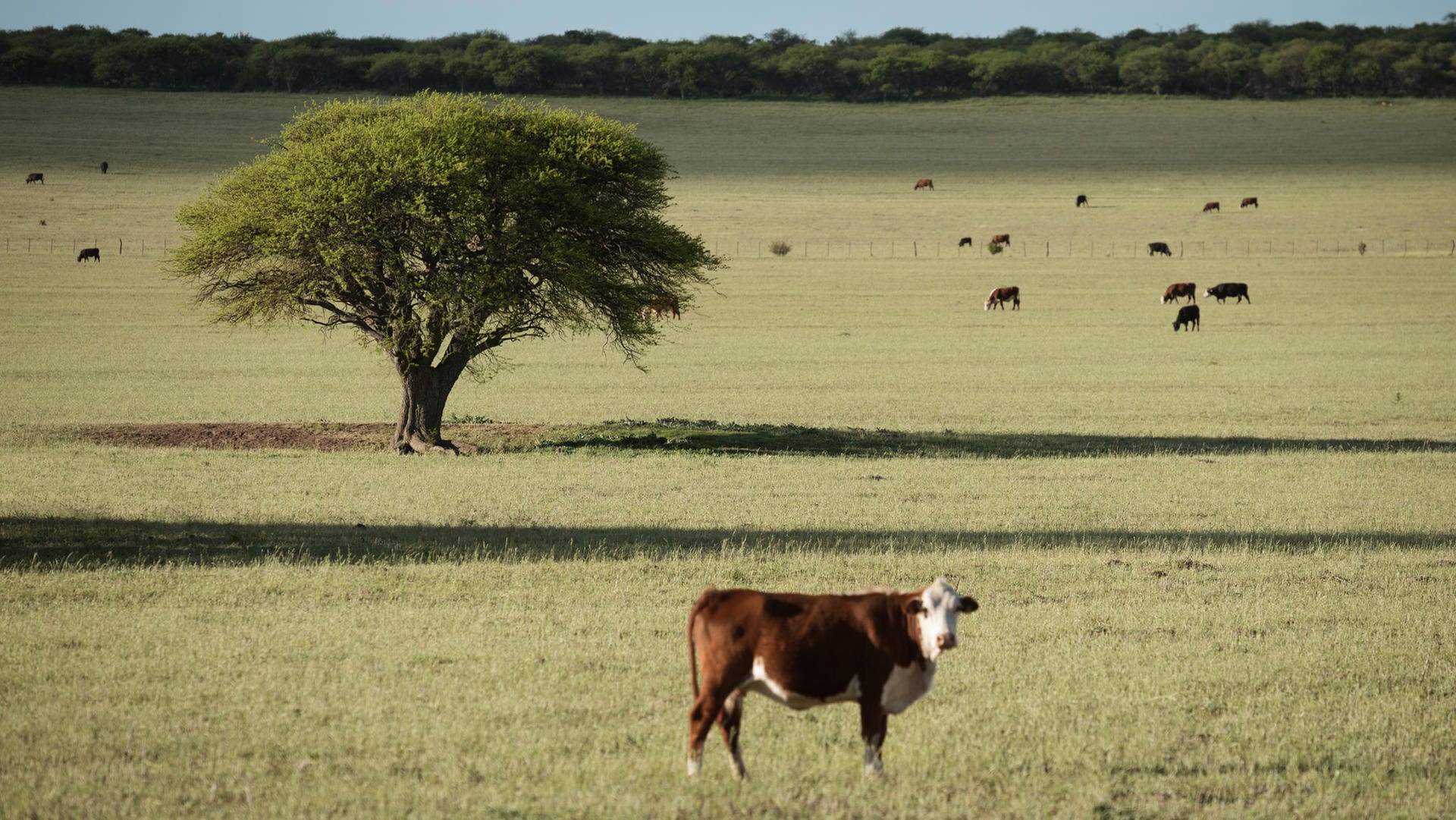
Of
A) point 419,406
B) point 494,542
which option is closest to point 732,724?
point 494,542

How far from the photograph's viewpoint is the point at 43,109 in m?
127

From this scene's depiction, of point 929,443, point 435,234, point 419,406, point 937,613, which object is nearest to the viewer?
point 937,613

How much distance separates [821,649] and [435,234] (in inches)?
785

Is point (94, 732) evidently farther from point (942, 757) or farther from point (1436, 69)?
point (1436, 69)

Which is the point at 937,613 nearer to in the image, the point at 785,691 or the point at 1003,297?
the point at 785,691

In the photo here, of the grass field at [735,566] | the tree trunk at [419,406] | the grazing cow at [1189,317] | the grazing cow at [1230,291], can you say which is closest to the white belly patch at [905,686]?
the grass field at [735,566]

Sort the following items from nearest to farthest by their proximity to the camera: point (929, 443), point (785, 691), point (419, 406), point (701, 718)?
point (785, 691) < point (701, 718) < point (419, 406) < point (929, 443)

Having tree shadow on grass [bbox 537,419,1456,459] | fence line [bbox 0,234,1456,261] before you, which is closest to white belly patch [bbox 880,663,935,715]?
tree shadow on grass [bbox 537,419,1456,459]

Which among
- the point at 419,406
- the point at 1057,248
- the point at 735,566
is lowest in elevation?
the point at 419,406

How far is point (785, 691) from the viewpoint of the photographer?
22.1 ft

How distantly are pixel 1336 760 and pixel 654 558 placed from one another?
7643 mm

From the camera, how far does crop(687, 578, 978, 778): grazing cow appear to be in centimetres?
674

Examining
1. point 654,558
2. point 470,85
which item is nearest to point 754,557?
point 654,558

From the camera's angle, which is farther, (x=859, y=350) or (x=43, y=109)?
(x=43, y=109)
